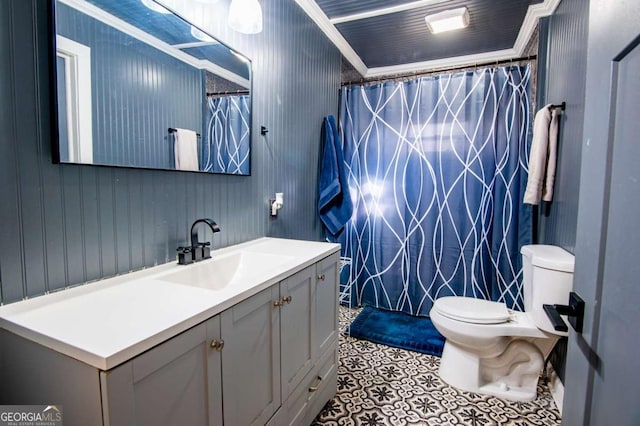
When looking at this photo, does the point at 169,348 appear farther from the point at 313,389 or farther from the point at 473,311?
the point at 473,311

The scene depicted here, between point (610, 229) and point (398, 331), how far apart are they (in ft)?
7.00

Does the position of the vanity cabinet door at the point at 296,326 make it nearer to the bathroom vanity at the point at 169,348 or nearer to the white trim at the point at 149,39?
the bathroom vanity at the point at 169,348

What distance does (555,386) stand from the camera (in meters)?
1.80

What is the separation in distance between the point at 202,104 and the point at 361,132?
5.82 ft

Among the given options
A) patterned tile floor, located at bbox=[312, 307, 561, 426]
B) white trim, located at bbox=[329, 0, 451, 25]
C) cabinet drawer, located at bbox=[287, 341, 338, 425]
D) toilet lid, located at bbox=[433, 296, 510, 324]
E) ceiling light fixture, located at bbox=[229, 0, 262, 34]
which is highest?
white trim, located at bbox=[329, 0, 451, 25]

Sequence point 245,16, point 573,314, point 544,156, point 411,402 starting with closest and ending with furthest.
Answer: point 573,314
point 245,16
point 411,402
point 544,156

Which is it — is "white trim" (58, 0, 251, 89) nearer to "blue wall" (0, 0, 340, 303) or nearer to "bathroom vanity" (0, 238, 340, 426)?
"blue wall" (0, 0, 340, 303)

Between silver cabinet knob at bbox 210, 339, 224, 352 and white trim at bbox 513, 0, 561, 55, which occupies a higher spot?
white trim at bbox 513, 0, 561, 55

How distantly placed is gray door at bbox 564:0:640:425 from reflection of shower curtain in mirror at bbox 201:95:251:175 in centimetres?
136

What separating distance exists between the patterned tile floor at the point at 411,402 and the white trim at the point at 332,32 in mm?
2442

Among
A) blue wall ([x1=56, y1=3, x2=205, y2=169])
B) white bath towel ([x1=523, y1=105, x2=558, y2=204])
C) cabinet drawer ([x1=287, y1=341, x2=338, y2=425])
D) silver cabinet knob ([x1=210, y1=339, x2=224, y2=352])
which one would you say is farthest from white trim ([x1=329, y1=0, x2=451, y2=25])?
silver cabinet knob ([x1=210, y1=339, x2=224, y2=352])

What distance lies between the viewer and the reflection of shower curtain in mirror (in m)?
1.48

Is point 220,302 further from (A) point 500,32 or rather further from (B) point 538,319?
(A) point 500,32

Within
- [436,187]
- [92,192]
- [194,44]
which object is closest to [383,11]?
[436,187]
